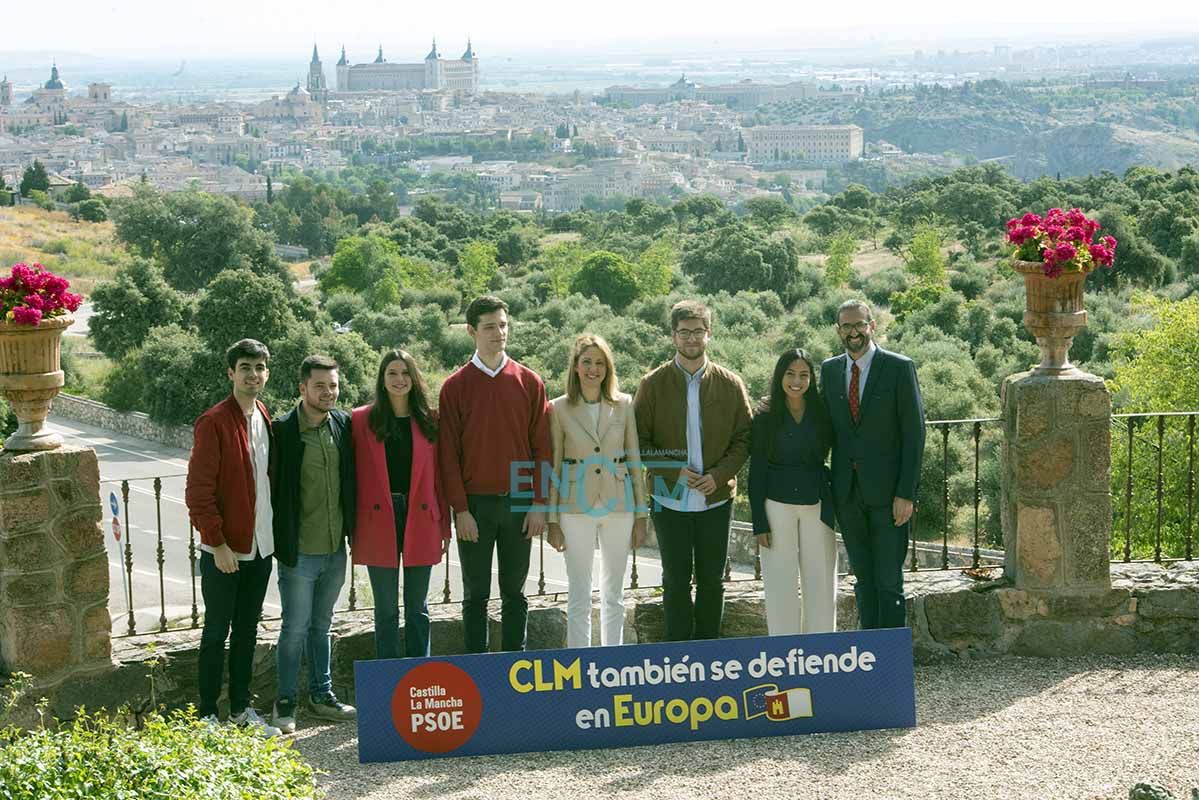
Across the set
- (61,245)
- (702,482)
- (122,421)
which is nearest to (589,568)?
(702,482)

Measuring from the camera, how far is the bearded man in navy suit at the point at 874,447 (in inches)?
207

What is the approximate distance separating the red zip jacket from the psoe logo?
73.3 inches

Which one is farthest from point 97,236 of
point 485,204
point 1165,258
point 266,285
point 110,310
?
point 485,204

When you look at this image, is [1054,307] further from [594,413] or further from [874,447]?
[594,413]

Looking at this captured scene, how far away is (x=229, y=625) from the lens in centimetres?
507

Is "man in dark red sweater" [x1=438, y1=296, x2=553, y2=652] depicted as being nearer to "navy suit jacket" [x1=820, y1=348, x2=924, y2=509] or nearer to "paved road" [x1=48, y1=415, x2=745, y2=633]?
"navy suit jacket" [x1=820, y1=348, x2=924, y2=509]

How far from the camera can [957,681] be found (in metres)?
5.56

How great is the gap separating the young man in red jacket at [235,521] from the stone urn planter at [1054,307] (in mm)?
3016

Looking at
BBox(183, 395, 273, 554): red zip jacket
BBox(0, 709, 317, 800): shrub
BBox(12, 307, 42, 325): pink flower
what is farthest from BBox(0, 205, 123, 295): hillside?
BBox(0, 709, 317, 800): shrub

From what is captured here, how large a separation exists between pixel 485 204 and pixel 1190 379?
141940mm

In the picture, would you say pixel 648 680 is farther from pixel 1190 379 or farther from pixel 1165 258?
pixel 1165 258

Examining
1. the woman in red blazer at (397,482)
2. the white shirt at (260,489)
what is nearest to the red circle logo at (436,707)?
the woman in red blazer at (397,482)

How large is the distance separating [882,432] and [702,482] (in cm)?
71

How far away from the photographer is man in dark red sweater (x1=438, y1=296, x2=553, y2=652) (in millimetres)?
5152
